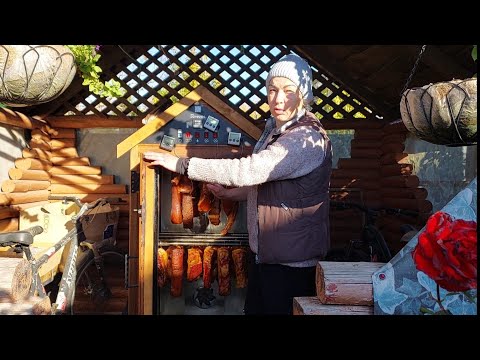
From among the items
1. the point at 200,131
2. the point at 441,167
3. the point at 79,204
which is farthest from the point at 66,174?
the point at 441,167

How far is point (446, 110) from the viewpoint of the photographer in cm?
174

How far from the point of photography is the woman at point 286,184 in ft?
6.95

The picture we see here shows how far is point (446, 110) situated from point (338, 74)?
337 centimetres

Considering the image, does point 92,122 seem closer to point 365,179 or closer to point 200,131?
point 200,131

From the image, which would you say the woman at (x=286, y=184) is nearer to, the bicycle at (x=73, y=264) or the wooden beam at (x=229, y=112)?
the wooden beam at (x=229, y=112)

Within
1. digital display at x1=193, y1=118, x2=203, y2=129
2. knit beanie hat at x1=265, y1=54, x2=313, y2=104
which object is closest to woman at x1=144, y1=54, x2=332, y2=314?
knit beanie hat at x1=265, y1=54, x2=313, y2=104

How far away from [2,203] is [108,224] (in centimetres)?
101

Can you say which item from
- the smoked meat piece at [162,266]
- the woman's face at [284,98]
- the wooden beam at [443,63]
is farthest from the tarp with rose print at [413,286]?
the wooden beam at [443,63]

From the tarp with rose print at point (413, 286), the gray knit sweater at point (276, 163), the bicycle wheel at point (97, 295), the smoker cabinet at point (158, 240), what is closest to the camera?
the tarp with rose print at point (413, 286)

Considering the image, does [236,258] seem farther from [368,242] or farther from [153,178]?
[368,242]

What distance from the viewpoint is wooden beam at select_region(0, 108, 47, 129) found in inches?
164

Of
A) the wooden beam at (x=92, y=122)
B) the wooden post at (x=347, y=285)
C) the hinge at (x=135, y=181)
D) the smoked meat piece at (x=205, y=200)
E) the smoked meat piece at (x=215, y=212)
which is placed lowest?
the wooden post at (x=347, y=285)

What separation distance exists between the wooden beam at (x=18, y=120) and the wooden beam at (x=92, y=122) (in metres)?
0.19

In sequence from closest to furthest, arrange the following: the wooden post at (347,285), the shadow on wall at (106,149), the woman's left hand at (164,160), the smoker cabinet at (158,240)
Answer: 1. the wooden post at (347,285)
2. the woman's left hand at (164,160)
3. the smoker cabinet at (158,240)
4. the shadow on wall at (106,149)
